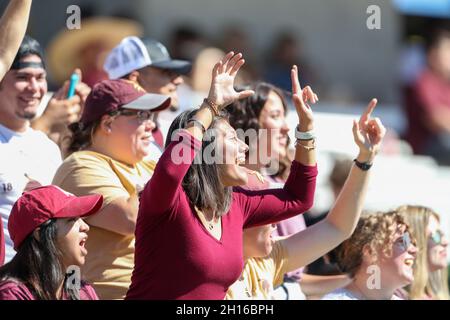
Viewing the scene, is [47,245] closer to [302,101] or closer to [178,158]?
[178,158]

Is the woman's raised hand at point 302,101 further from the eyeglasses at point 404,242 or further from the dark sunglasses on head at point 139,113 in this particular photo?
the eyeglasses at point 404,242

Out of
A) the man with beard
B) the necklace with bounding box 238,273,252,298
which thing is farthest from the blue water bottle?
the necklace with bounding box 238,273,252,298

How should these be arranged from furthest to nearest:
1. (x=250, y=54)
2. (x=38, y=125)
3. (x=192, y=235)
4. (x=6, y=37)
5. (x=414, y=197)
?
(x=250, y=54), (x=414, y=197), (x=38, y=125), (x=6, y=37), (x=192, y=235)

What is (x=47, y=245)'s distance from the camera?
4.94 m

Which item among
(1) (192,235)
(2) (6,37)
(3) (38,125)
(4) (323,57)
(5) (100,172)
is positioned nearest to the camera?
(1) (192,235)

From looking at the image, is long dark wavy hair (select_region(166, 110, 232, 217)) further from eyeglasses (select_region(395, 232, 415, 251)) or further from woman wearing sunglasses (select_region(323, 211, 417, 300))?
eyeglasses (select_region(395, 232, 415, 251))

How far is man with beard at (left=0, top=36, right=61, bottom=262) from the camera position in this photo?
5879 millimetres

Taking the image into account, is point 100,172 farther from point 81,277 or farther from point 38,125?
point 38,125

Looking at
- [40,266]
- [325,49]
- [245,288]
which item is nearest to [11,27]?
[40,266]

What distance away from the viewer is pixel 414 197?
29.7 feet

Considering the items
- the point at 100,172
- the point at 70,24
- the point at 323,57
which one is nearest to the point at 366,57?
the point at 323,57

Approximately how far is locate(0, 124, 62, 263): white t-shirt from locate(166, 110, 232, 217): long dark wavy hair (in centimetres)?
97

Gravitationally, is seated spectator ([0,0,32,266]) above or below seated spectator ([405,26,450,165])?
above
